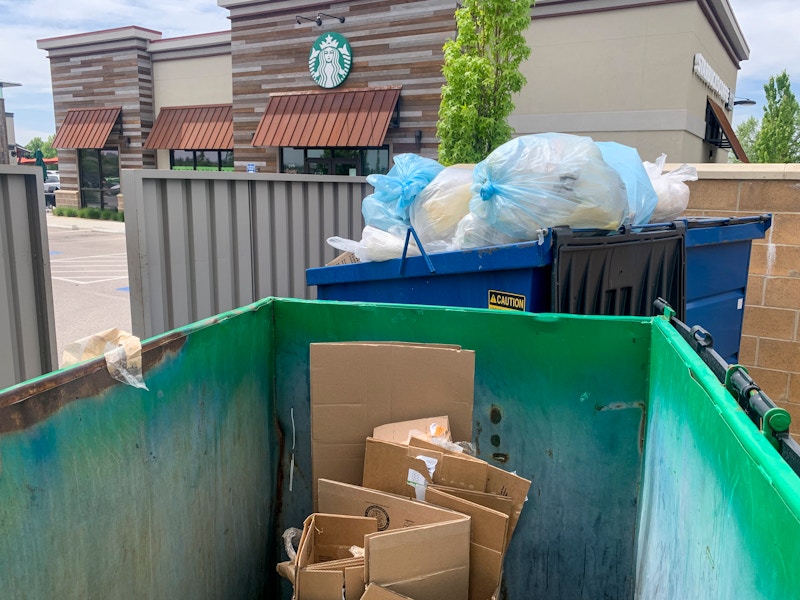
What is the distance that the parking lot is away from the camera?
29.7ft

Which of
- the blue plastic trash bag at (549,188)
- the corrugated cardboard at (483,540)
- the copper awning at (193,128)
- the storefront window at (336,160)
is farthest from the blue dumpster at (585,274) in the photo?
the copper awning at (193,128)

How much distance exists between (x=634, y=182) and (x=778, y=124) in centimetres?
2371

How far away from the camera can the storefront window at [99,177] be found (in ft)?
74.5

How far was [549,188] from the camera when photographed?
2.94 metres

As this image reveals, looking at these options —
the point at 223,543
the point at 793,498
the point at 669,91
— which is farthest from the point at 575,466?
the point at 669,91

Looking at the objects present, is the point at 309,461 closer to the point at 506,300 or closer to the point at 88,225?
the point at 506,300

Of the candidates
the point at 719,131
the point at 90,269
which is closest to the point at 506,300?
the point at 90,269

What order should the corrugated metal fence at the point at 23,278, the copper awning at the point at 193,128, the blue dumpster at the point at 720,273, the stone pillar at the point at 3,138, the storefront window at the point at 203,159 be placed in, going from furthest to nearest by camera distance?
the storefront window at the point at 203,159 → the copper awning at the point at 193,128 → the stone pillar at the point at 3,138 → the blue dumpster at the point at 720,273 → the corrugated metal fence at the point at 23,278

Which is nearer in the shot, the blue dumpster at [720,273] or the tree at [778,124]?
the blue dumpster at [720,273]

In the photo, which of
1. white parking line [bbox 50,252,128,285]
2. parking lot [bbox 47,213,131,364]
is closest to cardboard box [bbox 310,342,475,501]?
parking lot [bbox 47,213,131,364]

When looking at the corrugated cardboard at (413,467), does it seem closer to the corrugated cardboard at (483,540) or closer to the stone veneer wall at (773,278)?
the corrugated cardboard at (483,540)

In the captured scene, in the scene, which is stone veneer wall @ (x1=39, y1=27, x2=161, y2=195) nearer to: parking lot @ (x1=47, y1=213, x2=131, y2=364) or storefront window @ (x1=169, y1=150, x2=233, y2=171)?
storefront window @ (x1=169, y1=150, x2=233, y2=171)

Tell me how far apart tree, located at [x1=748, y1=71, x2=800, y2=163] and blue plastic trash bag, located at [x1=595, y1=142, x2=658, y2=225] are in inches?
888

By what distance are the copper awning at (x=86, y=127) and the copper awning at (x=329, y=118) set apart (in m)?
8.62
